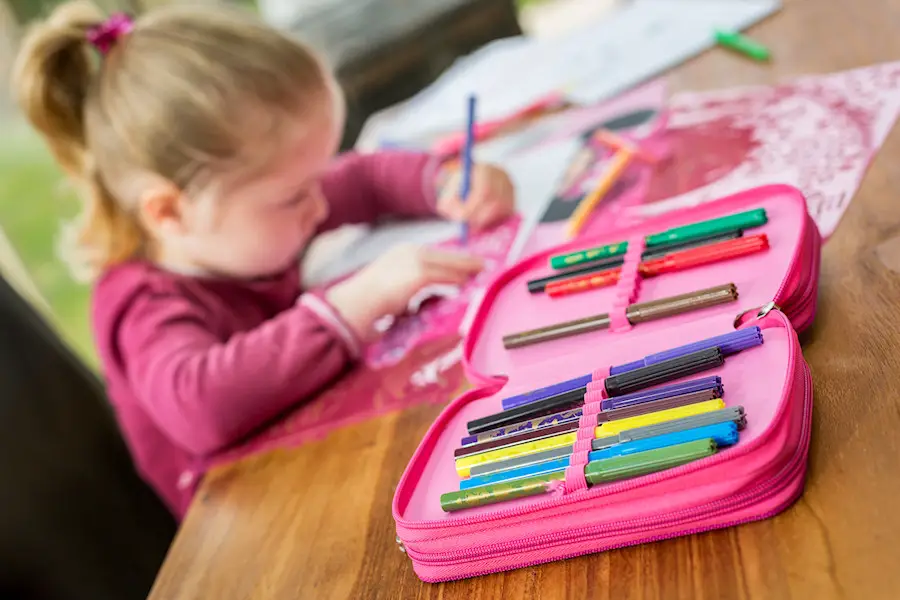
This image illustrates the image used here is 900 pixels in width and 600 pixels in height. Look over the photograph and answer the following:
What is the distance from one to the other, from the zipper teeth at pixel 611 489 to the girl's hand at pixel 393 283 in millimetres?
321

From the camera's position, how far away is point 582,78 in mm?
1033

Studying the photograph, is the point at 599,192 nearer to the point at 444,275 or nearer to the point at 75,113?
the point at 444,275

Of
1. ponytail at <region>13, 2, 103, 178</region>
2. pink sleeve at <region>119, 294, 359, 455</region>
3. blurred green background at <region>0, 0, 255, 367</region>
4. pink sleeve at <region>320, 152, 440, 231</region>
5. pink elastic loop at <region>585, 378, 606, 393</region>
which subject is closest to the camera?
pink elastic loop at <region>585, 378, 606, 393</region>

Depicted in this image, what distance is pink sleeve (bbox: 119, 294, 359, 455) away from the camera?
70 centimetres

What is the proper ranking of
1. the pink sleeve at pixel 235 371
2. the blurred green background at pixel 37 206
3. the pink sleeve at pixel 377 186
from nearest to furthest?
the pink sleeve at pixel 235 371
the pink sleeve at pixel 377 186
the blurred green background at pixel 37 206

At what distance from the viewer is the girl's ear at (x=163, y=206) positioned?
790 mm

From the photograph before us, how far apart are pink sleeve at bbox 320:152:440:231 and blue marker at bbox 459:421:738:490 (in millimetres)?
542

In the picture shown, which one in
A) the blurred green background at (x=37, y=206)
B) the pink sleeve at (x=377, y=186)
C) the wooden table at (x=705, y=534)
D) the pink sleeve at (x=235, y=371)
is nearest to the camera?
the wooden table at (x=705, y=534)

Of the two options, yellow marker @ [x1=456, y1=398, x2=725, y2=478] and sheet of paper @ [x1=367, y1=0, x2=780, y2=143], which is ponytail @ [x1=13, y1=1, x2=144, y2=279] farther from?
yellow marker @ [x1=456, y1=398, x2=725, y2=478]

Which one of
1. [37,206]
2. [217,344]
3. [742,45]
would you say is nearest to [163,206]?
[217,344]

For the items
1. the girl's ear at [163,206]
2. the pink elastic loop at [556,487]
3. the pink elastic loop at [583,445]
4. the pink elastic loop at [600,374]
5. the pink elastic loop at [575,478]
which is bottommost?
the pink elastic loop at [600,374]

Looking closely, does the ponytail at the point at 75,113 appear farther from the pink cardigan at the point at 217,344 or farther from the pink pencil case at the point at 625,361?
the pink pencil case at the point at 625,361

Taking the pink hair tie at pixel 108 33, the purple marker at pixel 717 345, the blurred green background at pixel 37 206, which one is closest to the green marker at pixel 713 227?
the purple marker at pixel 717 345

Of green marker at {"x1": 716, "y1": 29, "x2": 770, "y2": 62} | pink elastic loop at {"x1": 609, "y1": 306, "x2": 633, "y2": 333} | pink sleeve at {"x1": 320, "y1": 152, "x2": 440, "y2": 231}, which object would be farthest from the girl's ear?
green marker at {"x1": 716, "y1": 29, "x2": 770, "y2": 62}
